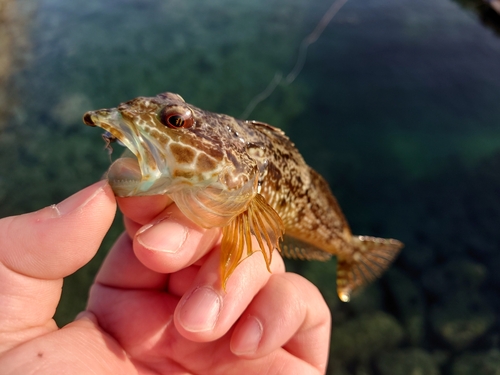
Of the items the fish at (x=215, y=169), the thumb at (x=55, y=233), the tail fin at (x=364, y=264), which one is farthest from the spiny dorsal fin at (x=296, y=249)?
the thumb at (x=55, y=233)

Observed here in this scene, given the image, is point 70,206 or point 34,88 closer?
point 70,206

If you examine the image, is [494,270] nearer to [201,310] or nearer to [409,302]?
[409,302]

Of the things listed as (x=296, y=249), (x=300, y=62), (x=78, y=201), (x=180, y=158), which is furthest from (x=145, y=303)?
(x=300, y=62)

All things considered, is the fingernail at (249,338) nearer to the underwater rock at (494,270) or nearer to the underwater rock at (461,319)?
the underwater rock at (461,319)

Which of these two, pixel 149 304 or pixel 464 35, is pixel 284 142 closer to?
pixel 149 304

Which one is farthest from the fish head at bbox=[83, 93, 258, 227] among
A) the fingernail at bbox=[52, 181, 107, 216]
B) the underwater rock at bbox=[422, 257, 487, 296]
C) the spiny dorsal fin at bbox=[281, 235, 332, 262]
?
the underwater rock at bbox=[422, 257, 487, 296]

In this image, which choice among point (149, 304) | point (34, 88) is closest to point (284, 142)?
point (149, 304)
